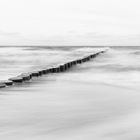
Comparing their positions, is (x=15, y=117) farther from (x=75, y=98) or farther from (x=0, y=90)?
(x=0, y=90)

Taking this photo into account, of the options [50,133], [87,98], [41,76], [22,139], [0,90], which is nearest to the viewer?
[22,139]

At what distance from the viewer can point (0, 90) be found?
7.79 meters

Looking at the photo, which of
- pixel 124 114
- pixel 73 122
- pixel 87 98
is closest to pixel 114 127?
pixel 73 122

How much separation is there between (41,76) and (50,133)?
7.16m

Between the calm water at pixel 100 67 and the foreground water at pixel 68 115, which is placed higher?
the foreground water at pixel 68 115

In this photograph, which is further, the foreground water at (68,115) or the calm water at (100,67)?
the calm water at (100,67)

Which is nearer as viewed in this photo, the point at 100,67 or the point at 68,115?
the point at 68,115

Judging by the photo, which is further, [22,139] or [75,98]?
[75,98]

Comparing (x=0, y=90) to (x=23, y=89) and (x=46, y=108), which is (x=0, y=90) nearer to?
(x=23, y=89)

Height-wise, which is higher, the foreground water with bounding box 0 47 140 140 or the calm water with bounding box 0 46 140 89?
the foreground water with bounding box 0 47 140 140

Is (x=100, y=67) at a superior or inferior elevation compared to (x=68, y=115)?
inferior

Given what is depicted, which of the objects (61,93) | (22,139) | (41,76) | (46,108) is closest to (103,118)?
(46,108)

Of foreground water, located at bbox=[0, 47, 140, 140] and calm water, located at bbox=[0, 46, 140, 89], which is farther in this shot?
calm water, located at bbox=[0, 46, 140, 89]

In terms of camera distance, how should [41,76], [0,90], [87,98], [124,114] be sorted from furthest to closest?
[41,76] < [0,90] < [87,98] < [124,114]
